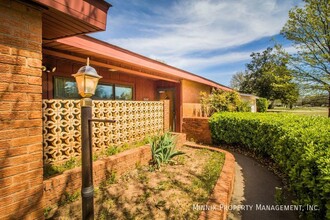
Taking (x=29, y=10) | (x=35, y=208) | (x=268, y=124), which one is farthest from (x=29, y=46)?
(x=268, y=124)

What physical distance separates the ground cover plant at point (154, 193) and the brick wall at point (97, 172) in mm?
132

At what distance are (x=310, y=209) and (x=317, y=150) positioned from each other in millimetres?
837

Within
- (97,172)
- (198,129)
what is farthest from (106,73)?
(198,129)

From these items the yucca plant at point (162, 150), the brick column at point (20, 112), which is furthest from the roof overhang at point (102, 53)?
the yucca plant at point (162, 150)

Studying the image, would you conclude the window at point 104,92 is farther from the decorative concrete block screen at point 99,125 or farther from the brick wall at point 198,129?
the brick wall at point 198,129

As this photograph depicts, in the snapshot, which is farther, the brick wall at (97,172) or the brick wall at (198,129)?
the brick wall at (198,129)

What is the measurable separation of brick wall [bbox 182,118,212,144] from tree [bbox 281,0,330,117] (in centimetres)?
875

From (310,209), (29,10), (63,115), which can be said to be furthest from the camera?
(63,115)

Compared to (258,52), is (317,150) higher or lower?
lower

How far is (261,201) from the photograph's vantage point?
3693 mm

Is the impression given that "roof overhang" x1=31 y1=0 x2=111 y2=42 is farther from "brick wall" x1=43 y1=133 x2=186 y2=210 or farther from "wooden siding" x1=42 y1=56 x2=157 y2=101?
"wooden siding" x1=42 y1=56 x2=157 y2=101

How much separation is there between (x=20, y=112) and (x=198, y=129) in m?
7.69

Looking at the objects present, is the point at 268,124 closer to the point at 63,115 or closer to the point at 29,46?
the point at 63,115

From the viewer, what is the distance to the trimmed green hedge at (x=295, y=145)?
7.72ft
